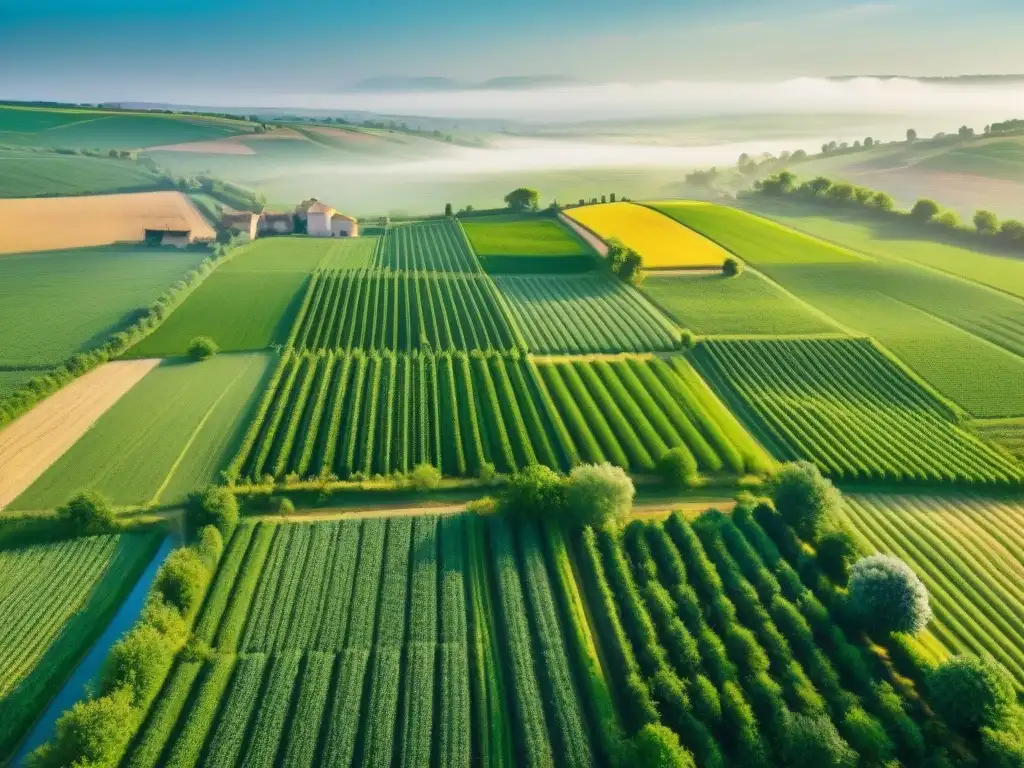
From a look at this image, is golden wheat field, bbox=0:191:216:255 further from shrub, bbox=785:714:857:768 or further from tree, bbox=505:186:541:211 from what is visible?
shrub, bbox=785:714:857:768

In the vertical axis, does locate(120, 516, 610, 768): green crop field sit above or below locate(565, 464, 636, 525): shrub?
below

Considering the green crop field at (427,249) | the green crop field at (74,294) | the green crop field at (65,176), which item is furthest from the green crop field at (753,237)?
the green crop field at (65,176)

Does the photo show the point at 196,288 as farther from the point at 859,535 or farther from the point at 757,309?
the point at 859,535

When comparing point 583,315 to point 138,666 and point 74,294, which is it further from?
point 74,294

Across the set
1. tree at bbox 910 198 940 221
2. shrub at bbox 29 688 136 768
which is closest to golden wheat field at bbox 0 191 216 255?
shrub at bbox 29 688 136 768

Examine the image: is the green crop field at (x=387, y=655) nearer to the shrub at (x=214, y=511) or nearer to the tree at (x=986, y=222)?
the shrub at (x=214, y=511)

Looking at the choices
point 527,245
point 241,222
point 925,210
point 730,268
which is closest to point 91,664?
point 527,245

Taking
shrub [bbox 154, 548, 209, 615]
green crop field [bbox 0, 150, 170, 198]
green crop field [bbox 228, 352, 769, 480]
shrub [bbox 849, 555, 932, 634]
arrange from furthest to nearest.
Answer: green crop field [bbox 0, 150, 170, 198] → green crop field [bbox 228, 352, 769, 480] → shrub [bbox 154, 548, 209, 615] → shrub [bbox 849, 555, 932, 634]
